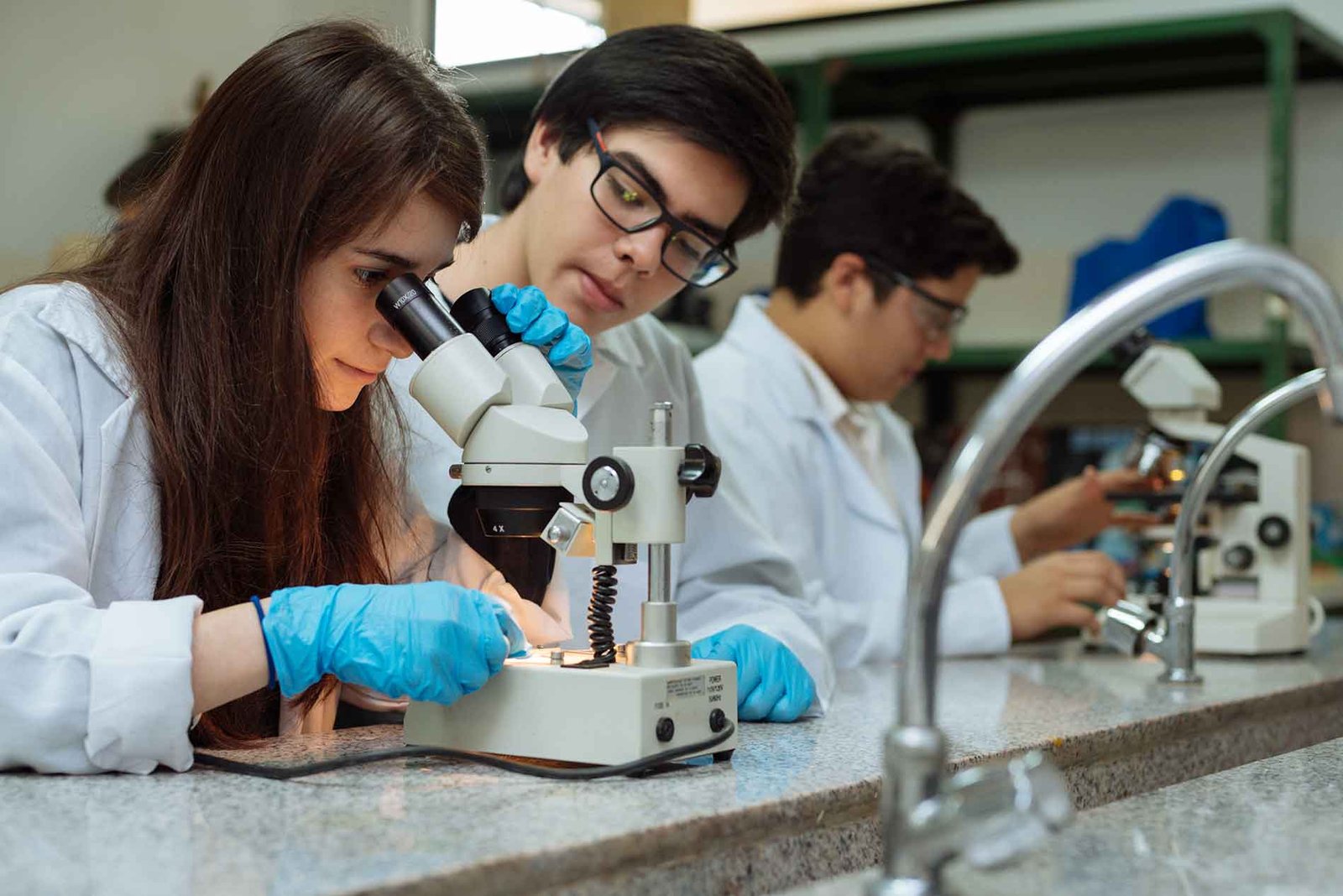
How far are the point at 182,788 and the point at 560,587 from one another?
1.69 feet

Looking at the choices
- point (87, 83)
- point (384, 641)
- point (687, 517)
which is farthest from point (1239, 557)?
point (87, 83)

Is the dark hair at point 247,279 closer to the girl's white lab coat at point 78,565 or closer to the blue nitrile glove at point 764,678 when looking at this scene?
the girl's white lab coat at point 78,565

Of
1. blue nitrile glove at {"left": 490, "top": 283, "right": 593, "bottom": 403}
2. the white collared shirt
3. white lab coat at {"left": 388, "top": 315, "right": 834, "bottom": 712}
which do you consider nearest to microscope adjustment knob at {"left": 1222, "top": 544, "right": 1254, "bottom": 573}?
the white collared shirt

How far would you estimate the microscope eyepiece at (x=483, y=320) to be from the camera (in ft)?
4.18

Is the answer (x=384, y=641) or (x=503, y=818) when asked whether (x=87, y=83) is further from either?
(x=503, y=818)

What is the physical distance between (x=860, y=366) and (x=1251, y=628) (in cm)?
81

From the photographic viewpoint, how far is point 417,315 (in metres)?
1.25

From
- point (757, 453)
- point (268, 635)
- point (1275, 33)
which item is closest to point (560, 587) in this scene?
point (268, 635)

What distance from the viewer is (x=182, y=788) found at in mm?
1127

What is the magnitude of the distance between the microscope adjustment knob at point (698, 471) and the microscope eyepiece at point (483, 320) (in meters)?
0.20

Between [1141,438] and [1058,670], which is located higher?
[1141,438]

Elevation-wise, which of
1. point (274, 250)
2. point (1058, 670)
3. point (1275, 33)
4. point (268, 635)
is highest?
point (1275, 33)

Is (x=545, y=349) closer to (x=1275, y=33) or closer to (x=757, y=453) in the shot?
(x=757, y=453)

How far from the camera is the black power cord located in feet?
3.81
